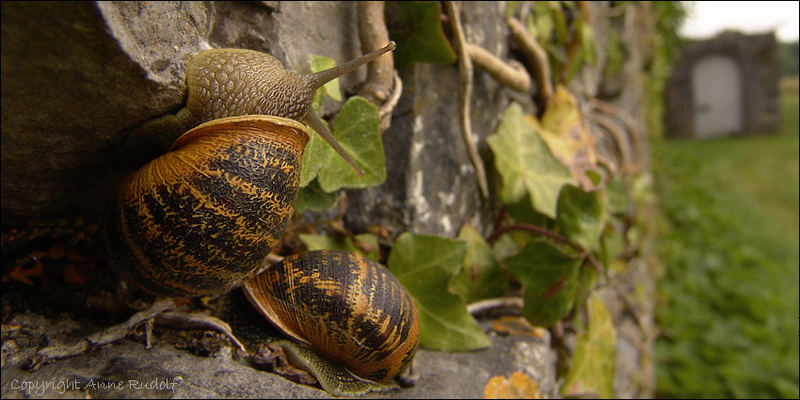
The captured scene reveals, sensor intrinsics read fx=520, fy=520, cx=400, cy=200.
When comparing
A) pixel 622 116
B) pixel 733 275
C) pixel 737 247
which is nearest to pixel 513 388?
pixel 622 116

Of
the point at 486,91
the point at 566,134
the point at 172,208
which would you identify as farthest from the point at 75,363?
the point at 566,134

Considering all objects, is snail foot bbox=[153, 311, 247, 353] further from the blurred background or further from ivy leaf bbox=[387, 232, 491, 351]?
the blurred background

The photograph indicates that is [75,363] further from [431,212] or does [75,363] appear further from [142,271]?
[431,212]

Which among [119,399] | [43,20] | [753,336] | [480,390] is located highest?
[43,20]

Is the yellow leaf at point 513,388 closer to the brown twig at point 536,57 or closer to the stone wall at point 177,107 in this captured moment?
the stone wall at point 177,107

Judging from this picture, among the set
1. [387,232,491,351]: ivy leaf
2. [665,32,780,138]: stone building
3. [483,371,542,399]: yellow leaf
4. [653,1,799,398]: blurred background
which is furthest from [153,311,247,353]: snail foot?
[665,32,780,138]: stone building

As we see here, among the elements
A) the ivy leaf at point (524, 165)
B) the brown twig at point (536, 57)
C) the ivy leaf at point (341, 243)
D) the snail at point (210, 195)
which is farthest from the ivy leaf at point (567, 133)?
the snail at point (210, 195)

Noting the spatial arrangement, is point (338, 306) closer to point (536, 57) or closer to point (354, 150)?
point (354, 150)
